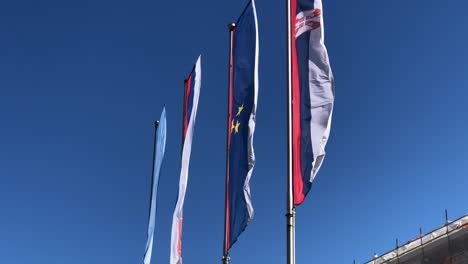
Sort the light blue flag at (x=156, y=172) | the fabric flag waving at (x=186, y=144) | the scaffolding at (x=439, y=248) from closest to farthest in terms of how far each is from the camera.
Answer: the fabric flag waving at (x=186, y=144)
the light blue flag at (x=156, y=172)
the scaffolding at (x=439, y=248)

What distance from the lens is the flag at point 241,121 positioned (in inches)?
469

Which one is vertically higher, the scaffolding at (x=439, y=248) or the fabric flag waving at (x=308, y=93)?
the scaffolding at (x=439, y=248)

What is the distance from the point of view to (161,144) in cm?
2084

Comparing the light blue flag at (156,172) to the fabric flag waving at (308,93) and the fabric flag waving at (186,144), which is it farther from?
the fabric flag waving at (308,93)

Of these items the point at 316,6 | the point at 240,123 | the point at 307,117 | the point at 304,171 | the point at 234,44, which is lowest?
the point at 304,171

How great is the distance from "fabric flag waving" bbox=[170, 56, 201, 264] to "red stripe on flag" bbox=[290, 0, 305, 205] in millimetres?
5482

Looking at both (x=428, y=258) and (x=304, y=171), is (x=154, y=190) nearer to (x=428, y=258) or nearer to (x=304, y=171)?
(x=304, y=171)

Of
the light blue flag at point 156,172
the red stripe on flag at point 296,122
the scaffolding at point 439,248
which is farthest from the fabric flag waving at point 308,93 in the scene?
the scaffolding at point 439,248

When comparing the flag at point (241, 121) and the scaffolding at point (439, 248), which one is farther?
the scaffolding at point (439, 248)

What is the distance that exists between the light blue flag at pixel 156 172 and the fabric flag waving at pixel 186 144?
3.35 metres

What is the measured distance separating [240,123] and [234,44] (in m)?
2.60

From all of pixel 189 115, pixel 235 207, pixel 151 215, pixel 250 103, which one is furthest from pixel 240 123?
pixel 151 215

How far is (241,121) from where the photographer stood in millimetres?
12781

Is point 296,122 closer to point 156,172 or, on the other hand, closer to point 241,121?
point 241,121
